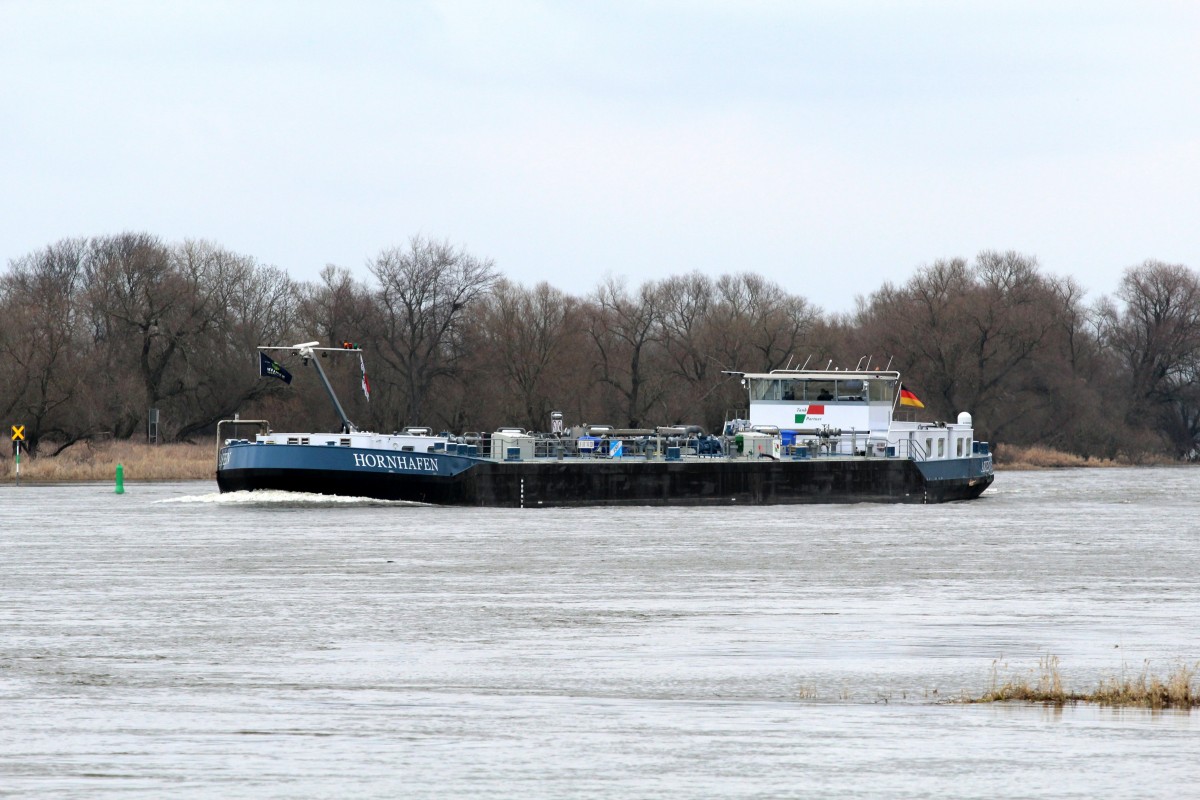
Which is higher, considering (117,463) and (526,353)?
(526,353)

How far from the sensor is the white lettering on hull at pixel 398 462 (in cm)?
5822

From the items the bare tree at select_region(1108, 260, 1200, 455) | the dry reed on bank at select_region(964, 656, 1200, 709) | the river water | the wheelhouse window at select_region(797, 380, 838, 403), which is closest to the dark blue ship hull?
the wheelhouse window at select_region(797, 380, 838, 403)

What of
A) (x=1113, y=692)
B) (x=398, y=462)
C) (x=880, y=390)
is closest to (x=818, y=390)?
(x=880, y=390)

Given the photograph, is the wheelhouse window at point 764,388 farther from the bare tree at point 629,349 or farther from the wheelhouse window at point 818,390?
the bare tree at point 629,349

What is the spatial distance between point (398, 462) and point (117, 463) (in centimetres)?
2317

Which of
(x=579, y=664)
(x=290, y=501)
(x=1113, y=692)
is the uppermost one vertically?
(x=290, y=501)

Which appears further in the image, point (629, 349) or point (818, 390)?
point (629, 349)

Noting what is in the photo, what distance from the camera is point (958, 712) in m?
17.1

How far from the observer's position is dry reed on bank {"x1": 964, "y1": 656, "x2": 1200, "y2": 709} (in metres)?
17.3

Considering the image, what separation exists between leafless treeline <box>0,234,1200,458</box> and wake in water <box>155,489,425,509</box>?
3007 centimetres

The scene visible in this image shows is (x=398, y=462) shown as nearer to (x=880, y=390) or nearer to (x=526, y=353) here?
(x=880, y=390)

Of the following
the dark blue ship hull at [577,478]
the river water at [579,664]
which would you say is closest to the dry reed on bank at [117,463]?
the dark blue ship hull at [577,478]

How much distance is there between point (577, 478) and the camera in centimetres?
6181

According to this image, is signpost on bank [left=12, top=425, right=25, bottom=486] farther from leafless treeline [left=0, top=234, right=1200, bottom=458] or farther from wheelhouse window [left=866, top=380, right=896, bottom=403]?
wheelhouse window [left=866, top=380, right=896, bottom=403]
